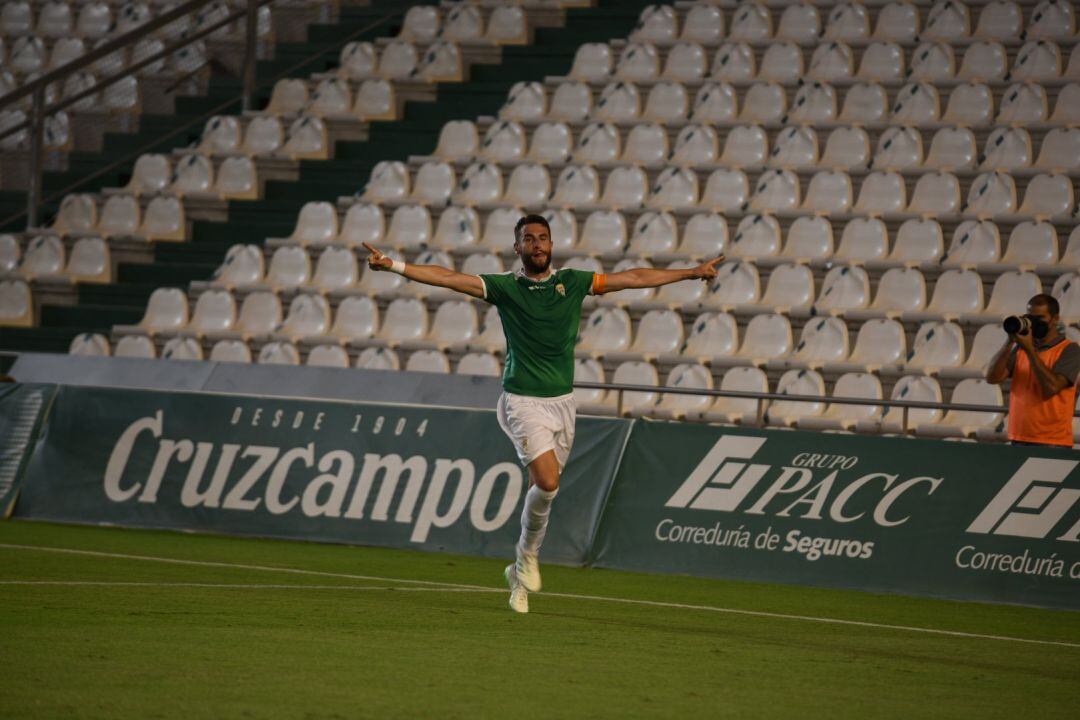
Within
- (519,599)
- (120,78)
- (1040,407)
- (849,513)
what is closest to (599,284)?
(519,599)

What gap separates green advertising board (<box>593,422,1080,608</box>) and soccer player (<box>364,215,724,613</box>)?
3185 millimetres

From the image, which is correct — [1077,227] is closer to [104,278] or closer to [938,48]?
[938,48]

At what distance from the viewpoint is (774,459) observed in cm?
1255

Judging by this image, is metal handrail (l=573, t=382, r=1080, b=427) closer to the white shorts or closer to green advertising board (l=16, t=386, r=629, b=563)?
green advertising board (l=16, t=386, r=629, b=563)

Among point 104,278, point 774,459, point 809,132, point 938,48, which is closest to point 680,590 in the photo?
point 774,459

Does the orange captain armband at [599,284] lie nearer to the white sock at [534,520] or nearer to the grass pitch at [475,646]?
the white sock at [534,520]

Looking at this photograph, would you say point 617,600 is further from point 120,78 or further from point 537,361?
point 120,78

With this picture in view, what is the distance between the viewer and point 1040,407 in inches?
470

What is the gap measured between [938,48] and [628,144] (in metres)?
3.70

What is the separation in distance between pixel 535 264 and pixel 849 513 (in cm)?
401

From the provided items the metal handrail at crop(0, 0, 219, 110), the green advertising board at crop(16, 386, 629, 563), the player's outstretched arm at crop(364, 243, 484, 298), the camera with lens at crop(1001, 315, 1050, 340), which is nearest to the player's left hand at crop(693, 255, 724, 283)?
the player's outstretched arm at crop(364, 243, 484, 298)

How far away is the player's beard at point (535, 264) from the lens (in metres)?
9.45

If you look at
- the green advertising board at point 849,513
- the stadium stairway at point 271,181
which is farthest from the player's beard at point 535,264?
the stadium stairway at point 271,181

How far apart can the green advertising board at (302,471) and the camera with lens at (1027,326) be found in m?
3.25
